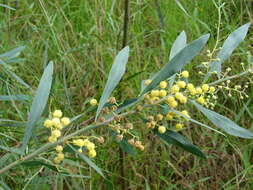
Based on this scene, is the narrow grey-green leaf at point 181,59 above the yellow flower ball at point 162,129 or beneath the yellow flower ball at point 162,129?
above

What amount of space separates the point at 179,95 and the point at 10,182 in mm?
1213

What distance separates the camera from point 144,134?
1.90 metres

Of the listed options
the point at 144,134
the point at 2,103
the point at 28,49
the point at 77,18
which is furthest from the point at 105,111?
the point at 77,18

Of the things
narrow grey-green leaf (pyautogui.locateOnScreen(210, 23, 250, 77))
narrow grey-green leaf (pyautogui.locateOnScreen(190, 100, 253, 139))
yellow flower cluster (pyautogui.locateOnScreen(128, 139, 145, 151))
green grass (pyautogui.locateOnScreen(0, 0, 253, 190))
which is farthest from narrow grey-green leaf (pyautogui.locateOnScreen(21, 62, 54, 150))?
green grass (pyautogui.locateOnScreen(0, 0, 253, 190))

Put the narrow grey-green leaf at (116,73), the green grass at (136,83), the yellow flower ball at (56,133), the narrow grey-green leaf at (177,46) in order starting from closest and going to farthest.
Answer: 1. the yellow flower ball at (56,133)
2. the narrow grey-green leaf at (116,73)
3. the narrow grey-green leaf at (177,46)
4. the green grass at (136,83)

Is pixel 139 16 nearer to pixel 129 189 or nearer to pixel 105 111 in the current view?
pixel 129 189

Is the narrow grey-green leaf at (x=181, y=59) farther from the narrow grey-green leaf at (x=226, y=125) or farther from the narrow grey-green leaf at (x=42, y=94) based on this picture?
the narrow grey-green leaf at (x=42, y=94)

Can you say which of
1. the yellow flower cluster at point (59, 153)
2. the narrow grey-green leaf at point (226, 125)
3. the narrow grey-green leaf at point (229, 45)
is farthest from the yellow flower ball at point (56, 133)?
the narrow grey-green leaf at point (229, 45)

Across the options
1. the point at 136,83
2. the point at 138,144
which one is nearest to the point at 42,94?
the point at 138,144

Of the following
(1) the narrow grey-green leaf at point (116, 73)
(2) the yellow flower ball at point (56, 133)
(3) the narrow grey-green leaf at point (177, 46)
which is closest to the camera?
(2) the yellow flower ball at point (56, 133)

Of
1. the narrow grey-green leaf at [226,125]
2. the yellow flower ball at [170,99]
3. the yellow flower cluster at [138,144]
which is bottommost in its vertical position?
the yellow flower cluster at [138,144]

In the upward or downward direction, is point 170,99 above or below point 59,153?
above

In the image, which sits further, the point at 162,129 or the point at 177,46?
the point at 177,46

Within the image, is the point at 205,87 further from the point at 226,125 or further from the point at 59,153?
the point at 59,153
